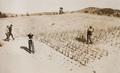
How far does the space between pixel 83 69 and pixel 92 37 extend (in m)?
0.27

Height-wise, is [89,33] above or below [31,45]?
above

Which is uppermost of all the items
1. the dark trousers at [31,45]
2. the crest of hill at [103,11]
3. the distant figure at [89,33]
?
the crest of hill at [103,11]

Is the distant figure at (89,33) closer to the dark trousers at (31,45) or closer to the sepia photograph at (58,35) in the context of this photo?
the sepia photograph at (58,35)

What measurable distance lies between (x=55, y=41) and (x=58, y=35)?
0.06m

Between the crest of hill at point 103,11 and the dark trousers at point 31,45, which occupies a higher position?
the crest of hill at point 103,11

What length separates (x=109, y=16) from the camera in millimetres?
3039

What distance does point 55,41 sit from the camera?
311 centimetres

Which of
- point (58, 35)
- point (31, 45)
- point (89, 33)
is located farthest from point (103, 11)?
point (31, 45)

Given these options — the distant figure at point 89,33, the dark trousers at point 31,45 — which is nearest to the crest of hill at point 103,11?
the distant figure at point 89,33

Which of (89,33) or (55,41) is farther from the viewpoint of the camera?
(55,41)

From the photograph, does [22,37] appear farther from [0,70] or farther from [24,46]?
[0,70]

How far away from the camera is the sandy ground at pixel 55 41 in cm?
296

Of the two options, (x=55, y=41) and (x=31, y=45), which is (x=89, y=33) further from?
(x=31, y=45)

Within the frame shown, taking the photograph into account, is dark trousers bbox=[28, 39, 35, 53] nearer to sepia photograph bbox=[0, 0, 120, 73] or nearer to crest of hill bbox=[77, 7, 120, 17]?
sepia photograph bbox=[0, 0, 120, 73]
